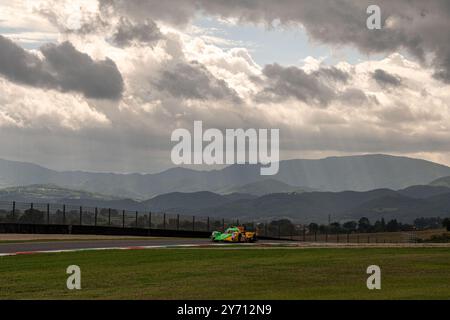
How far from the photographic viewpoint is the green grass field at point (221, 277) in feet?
54.4

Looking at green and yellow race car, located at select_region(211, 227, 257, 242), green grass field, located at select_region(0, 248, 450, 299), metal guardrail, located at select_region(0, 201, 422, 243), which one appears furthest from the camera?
metal guardrail, located at select_region(0, 201, 422, 243)

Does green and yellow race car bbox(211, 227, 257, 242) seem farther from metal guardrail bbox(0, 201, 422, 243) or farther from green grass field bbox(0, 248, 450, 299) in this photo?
green grass field bbox(0, 248, 450, 299)

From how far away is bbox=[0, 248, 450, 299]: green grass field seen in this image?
1659 centimetres

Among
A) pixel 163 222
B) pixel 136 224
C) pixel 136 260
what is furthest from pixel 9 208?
pixel 136 260

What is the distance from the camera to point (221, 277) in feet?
67.3

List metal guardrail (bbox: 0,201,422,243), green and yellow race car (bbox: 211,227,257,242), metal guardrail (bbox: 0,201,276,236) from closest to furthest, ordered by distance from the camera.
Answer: green and yellow race car (bbox: 211,227,257,242) < metal guardrail (bbox: 0,201,422,243) < metal guardrail (bbox: 0,201,276,236)

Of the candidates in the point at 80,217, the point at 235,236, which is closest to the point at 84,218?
the point at 80,217

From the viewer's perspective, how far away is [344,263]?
24.8 m

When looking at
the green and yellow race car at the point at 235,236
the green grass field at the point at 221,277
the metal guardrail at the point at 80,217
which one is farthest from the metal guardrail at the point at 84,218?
the green grass field at the point at 221,277

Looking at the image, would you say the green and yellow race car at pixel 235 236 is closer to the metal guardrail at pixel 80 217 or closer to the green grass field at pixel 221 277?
the metal guardrail at pixel 80 217

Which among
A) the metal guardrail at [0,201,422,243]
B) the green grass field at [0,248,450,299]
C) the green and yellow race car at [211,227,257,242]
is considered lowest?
the green grass field at [0,248,450,299]

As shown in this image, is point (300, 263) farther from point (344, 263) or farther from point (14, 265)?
point (14, 265)

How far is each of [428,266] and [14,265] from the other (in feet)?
47.9

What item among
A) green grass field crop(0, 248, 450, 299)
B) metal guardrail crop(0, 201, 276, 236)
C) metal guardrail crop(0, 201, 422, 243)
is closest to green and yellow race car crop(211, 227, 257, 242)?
metal guardrail crop(0, 201, 422, 243)
